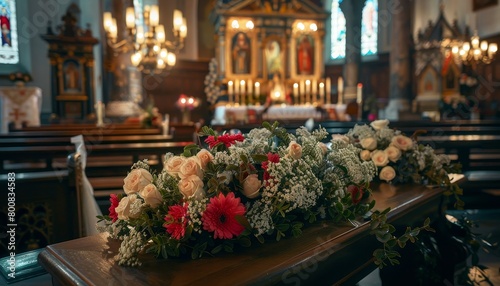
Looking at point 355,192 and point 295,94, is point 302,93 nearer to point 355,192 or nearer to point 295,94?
point 295,94

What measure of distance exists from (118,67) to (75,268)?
11212 millimetres

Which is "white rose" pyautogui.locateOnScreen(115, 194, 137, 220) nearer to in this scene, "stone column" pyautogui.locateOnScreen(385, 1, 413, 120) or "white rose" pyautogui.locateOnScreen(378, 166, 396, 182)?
"white rose" pyautogui.locateOnScreen(378, 166, 396, 182)

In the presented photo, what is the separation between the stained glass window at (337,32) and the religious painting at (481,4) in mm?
5522

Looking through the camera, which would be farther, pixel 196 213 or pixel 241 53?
pixel 241 53

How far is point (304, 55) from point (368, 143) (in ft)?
45.3

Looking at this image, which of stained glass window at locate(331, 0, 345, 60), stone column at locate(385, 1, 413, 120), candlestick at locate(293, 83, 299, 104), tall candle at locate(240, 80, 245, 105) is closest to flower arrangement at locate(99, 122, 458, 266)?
stone column at locate(385, 1, 413, 120)

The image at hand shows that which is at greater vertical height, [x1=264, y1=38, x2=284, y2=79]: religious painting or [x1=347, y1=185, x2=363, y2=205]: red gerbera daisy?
[x1=264, y1=38, x2=284, y2=79]: religious painting

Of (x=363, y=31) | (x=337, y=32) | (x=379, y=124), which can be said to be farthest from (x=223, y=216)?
(x=337, y=32)

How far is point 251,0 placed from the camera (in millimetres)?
15156

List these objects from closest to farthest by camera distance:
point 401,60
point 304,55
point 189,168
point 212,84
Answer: point 189,168 → point 401,60 → point 212,84 → point 304,55

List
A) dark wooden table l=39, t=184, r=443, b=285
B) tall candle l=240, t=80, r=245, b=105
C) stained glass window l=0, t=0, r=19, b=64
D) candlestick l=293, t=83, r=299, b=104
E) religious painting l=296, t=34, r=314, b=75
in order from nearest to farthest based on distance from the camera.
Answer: dark wooden table l=39, t=184, r=443, b=285, stained glass window l=0, t=0, r=19, b=64, tall candle l=240, t=80, r=245, b=105, candlestick l=293, t=83, r=299, b=104, religious painting l=296, t=34, r=314, b=75

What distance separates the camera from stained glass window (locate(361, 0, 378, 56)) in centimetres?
1766

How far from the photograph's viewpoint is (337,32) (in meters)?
18.6

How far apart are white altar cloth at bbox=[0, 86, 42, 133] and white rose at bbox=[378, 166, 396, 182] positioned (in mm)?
9772
